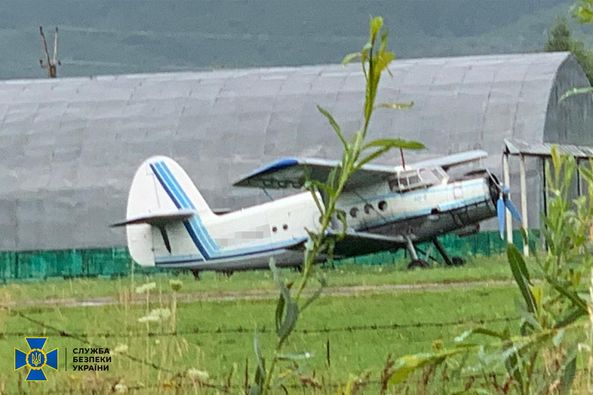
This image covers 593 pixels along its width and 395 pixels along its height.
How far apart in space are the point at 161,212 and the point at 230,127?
646 centimetres

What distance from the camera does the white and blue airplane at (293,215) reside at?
28281mm

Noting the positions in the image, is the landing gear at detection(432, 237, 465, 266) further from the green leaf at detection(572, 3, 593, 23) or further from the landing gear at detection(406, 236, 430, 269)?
the green leaf at detection(572, 3, 593, 23)

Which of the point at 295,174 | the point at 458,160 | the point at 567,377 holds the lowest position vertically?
the point at 567,377

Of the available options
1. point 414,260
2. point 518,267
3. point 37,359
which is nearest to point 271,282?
point 414,260

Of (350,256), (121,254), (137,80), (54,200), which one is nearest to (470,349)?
(350,256)

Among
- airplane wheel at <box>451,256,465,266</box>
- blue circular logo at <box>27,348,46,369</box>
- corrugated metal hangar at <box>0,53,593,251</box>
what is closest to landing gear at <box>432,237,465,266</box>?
airplane wheel at <box>451,256,465,266</box>

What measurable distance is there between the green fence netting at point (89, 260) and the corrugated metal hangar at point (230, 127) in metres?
2.27

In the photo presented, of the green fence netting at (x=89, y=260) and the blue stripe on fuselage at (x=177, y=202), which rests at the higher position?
the blue stripe on fuselage at (x=177, y=202)

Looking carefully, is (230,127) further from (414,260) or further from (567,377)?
(567,377)

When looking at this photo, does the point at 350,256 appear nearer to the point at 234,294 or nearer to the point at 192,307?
the point at 234,294

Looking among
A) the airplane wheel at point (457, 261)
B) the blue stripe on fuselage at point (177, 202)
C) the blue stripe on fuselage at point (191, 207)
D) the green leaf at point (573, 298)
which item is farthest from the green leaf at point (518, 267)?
the blue stripe on fuselage at point (177, 202)

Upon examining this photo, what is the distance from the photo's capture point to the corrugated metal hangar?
35750mm

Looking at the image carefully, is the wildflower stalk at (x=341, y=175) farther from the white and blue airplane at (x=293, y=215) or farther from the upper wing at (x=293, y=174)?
the white and blue airplane at (x=293, y=215)

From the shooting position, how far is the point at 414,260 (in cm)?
2841
